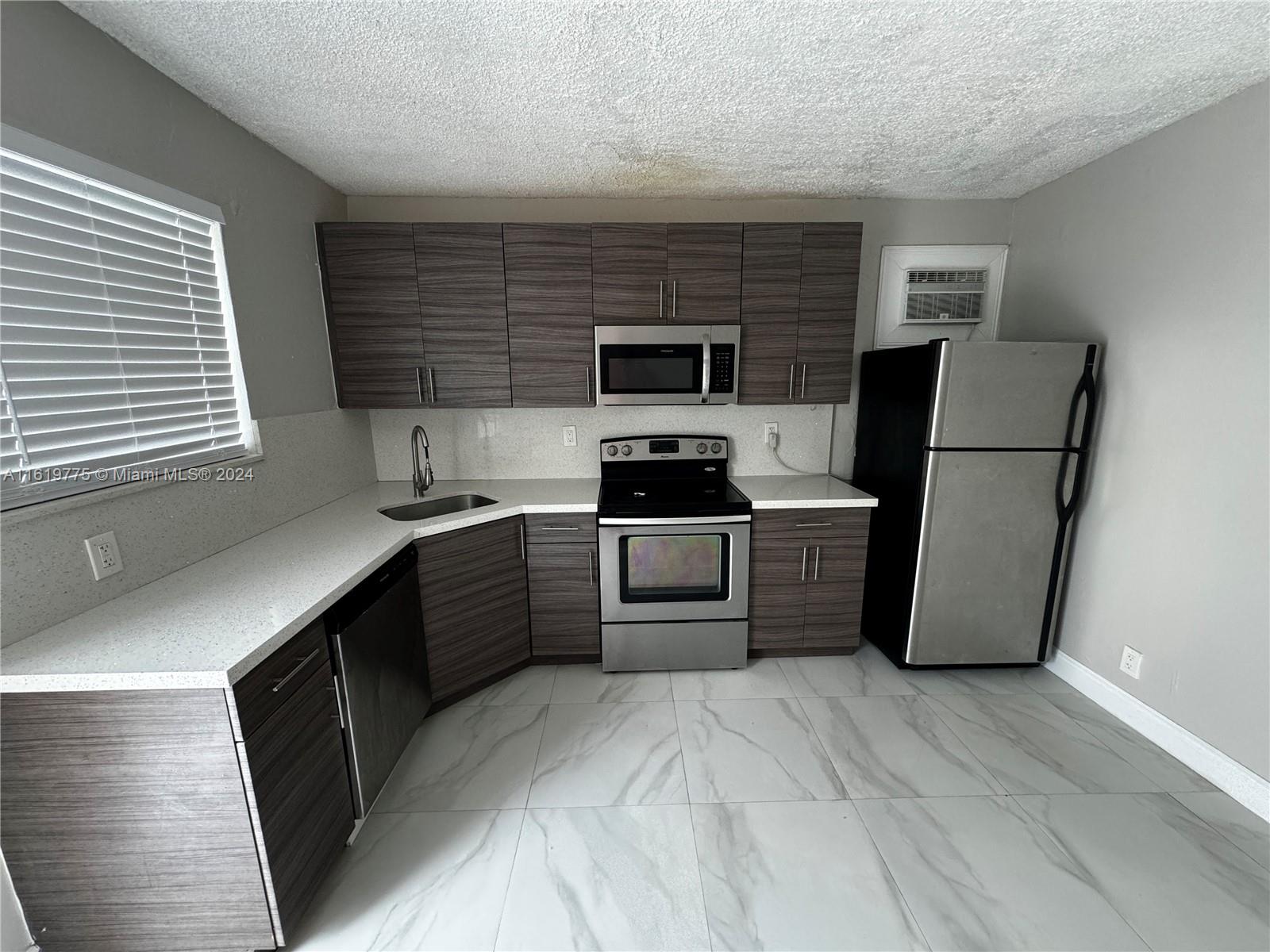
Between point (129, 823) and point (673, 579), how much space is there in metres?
1.89

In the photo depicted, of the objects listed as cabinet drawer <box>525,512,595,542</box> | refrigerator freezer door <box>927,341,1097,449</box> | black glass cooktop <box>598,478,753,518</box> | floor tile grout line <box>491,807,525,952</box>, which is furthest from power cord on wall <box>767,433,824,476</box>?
floor tile grout line <box>491,807,525,952</box>

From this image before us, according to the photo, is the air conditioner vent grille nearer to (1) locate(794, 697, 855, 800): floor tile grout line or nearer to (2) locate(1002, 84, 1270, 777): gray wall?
(2) locate(1002, 84, 1270, 777): gray wall

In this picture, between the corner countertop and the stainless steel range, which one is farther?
the stainless steel range

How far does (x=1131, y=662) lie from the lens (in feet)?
6.88

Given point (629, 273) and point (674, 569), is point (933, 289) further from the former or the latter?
point (674, 569)

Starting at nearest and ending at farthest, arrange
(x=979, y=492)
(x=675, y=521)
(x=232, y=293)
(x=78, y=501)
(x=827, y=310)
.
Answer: (x=78, y=501) → (x=232, y=293) → (x=979, y=492) → (x=675, y=521) → (x=827, y=310)

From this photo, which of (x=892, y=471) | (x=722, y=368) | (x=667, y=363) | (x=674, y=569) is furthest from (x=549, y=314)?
(x=892, y=471)

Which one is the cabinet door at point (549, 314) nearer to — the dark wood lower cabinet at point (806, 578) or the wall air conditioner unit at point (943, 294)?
the dark wood lower cabinet at point (806, 578)

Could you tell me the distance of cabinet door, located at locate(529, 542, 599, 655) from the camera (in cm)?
241

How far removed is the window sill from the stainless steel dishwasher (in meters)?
0.64

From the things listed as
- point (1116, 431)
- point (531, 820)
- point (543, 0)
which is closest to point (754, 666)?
point (531, 820)

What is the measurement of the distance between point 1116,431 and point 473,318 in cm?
297

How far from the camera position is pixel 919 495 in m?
2.26

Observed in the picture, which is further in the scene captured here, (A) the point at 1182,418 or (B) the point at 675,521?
(B) the point at 675,521
